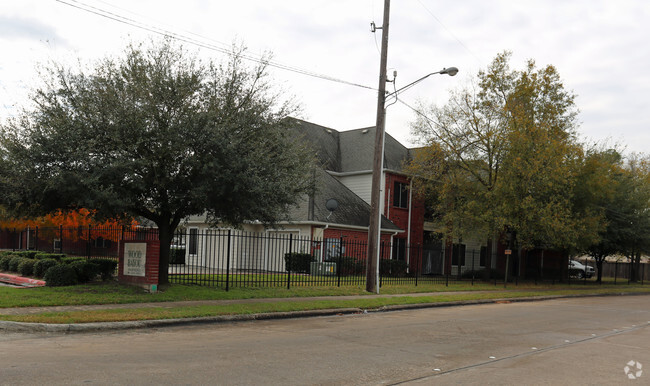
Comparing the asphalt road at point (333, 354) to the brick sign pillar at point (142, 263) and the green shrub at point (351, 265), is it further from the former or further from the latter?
the green shrub at point (351, 265)

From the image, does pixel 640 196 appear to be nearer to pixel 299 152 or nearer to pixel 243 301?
pixel 299 152

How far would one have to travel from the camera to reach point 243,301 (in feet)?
49.8

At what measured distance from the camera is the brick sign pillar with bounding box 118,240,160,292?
15.4 meters

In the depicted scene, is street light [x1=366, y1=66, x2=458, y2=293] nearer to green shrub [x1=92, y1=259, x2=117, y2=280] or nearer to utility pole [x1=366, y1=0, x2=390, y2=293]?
utility pole [x1=366, y1=0, x2=390, y2=293]

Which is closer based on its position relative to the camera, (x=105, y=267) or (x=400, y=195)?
(x=105, y=267)

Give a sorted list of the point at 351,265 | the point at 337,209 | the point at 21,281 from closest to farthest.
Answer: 1. the point at 21,281
2. the point at 351,265
3. the point at 337,209

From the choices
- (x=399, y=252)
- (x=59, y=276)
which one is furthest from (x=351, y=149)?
(x=59, y=276)

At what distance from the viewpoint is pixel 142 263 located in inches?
613

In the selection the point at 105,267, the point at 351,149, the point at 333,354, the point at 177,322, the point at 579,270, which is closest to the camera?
the point at 333,354

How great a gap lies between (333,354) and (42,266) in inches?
497

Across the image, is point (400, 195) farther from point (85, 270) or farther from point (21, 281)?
point (21, 281)

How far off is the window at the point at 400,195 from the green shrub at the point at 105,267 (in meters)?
20.1

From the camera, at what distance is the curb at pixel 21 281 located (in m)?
16.8

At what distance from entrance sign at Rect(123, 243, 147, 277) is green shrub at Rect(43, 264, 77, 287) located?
4.89 ft
